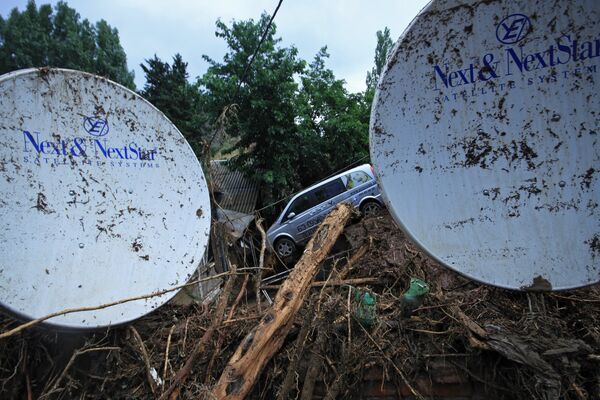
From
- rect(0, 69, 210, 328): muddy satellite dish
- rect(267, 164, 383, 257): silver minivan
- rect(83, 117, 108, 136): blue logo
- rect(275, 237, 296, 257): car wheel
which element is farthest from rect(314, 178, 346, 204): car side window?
rect(83, 117, 108, 136): blue logo

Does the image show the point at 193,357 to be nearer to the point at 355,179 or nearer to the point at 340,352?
the point at 340,352

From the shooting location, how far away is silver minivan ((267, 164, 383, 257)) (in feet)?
24.8

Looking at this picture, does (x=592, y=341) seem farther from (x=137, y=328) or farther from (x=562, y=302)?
(x=137, y=328)

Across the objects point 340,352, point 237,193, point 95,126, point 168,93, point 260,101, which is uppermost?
point 168,93

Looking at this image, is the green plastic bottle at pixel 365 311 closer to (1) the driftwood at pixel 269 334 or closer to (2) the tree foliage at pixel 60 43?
(1) the driftwood at pixel 269 334

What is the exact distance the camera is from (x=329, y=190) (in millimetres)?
8086

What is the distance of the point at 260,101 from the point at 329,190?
13.8ft

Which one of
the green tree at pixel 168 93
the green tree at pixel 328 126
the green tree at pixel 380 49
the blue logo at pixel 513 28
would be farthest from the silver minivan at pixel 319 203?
the green tree at pixel 380 49

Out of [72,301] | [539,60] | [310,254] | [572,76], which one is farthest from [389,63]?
[72,301]

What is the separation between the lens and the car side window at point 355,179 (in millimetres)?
7734

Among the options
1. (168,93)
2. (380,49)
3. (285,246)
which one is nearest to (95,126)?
(285,246)

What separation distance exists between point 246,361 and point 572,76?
187 cm

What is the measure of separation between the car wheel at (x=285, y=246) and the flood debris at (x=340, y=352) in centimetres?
594

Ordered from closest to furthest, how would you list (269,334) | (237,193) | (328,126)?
(269,334)
(328,126)
(237,193)
